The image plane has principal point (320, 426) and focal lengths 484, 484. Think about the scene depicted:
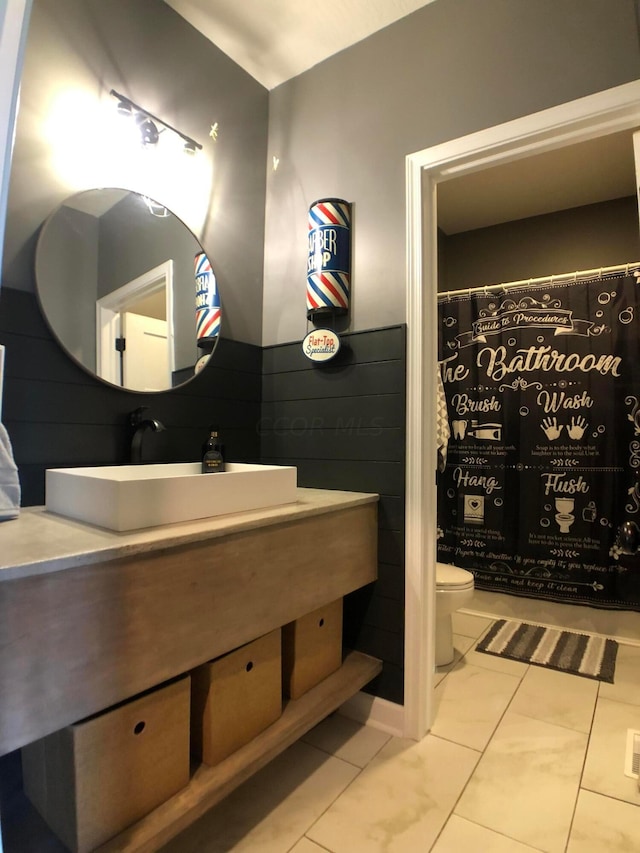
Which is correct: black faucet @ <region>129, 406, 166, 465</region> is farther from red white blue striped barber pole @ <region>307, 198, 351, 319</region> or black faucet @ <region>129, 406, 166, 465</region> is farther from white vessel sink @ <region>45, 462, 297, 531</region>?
red white blue striped barber pole @ <region>307, 198, 351, 319</region>

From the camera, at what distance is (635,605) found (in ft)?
8.43

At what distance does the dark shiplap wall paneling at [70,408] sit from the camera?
139 centimetres

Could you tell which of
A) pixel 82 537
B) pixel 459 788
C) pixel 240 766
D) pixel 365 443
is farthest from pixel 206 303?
pixel 459 788

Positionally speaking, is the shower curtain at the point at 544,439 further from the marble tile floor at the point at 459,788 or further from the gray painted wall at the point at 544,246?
the marble tile floor at the point at 459,788

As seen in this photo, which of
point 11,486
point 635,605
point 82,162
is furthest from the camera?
point 635,605

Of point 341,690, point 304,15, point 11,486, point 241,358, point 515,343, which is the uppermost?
point 304,15

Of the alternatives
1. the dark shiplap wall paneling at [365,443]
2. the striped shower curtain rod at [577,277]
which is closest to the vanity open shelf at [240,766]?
the dark shiplap wall paneling at [365,443]

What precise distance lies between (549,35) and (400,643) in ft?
7.01

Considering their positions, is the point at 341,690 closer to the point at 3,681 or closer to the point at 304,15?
the point at 3,681

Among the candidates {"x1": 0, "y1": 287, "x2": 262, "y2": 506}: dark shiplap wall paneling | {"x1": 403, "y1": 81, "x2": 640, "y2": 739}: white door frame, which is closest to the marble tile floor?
{"x1": 403, "y1": 81, "x2": 640, "y2": 739}: white door frame

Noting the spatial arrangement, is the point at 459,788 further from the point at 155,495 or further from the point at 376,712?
the point at 155,495

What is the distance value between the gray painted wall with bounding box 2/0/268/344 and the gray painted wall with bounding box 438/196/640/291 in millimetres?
1812

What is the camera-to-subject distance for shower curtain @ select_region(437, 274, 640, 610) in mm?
2623

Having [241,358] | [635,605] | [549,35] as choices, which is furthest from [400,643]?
[549,35]
